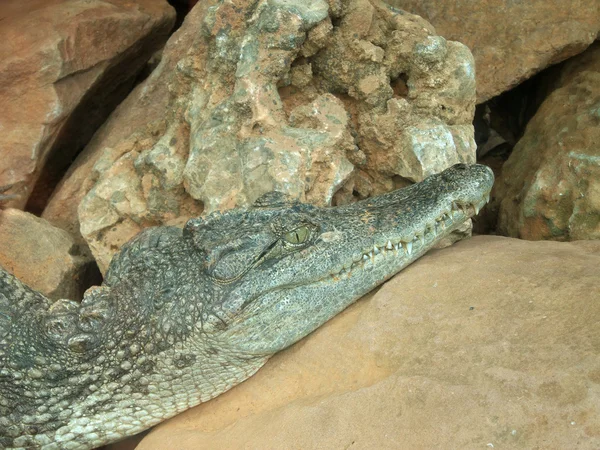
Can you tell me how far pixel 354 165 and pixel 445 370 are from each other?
1481mm

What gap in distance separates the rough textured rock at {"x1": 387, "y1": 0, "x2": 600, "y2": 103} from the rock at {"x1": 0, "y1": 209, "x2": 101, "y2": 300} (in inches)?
110

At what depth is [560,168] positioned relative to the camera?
12.7 ft


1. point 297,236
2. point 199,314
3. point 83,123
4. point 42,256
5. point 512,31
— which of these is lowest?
point 42,256

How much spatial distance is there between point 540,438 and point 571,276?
862 mm

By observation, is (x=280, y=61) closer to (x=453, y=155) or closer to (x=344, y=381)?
(x=453, y=155)

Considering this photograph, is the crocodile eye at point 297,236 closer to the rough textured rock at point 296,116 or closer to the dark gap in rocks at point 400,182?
the rough textured rock at point 296,116

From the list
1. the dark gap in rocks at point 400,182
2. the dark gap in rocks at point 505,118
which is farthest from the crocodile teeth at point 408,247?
the dark gap in rocks at point 505,118

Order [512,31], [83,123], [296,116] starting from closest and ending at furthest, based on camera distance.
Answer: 1. [296,116]
2. [512,31]
3. [83,123]

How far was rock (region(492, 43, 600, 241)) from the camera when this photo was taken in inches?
146

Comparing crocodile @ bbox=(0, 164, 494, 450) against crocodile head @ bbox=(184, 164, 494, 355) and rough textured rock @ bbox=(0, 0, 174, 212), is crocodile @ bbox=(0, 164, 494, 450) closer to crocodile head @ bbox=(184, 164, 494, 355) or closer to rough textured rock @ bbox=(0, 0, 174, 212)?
crocodile head @ bbox=(184, 164, 494, 355)

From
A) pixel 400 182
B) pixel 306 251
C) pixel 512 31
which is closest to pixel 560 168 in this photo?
pixel 400 182

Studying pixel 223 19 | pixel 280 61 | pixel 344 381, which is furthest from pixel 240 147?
pixel 344 381

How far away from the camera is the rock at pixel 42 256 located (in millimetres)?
3812

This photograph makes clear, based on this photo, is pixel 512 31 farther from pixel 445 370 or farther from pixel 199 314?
pixel 199 314
